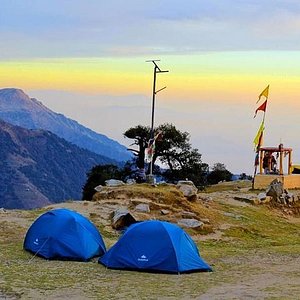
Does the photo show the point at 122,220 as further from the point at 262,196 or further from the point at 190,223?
the point at 262,196

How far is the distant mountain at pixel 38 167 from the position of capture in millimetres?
96431

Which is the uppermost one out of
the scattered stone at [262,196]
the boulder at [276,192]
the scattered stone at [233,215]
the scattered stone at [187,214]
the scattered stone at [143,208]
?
the boulder at [276,192]

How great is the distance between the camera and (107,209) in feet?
87.9

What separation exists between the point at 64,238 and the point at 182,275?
3.89m

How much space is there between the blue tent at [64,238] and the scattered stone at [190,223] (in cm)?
651

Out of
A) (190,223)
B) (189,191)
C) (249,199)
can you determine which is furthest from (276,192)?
(190,223)

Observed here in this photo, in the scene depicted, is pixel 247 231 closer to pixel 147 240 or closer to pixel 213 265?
pixel 213 265

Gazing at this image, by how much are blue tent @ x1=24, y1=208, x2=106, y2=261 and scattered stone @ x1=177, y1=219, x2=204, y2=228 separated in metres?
6.51

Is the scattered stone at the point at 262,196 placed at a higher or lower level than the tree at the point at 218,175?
lower

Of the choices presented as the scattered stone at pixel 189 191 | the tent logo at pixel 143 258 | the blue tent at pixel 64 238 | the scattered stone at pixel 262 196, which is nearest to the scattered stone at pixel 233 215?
the scattered stone at pixel 189 191

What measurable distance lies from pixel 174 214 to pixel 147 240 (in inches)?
391

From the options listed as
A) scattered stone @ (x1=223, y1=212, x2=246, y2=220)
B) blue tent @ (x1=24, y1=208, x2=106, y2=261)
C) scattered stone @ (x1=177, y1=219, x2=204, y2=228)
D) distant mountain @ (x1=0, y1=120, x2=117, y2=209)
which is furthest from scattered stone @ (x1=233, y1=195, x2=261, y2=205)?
distant mountain @ (x1=0, y1=120, x2=117, y2=209)

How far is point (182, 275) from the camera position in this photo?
16.0 metres

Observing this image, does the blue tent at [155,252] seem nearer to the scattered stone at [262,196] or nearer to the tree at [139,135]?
the scattered stone at [262,196]
